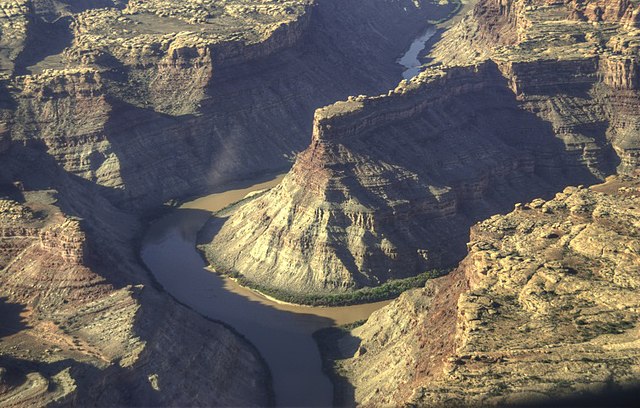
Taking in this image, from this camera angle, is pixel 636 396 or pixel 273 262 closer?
pixel 636 396

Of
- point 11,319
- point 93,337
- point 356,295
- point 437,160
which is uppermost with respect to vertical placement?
point 11,319

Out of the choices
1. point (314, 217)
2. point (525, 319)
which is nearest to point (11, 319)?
point (314, 217)

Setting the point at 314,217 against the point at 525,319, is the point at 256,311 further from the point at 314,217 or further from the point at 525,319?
the point at 525,319

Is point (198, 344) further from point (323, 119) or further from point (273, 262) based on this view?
point (323, 119)

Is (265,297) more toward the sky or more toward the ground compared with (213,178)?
more toward the ground

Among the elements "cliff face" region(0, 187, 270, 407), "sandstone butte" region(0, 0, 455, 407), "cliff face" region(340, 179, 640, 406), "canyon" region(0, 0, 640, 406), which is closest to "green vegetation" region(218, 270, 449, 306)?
"canyon" region(0, 0, 640, 406)

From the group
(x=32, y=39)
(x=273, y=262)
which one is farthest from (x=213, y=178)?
(x=32, y=39)
